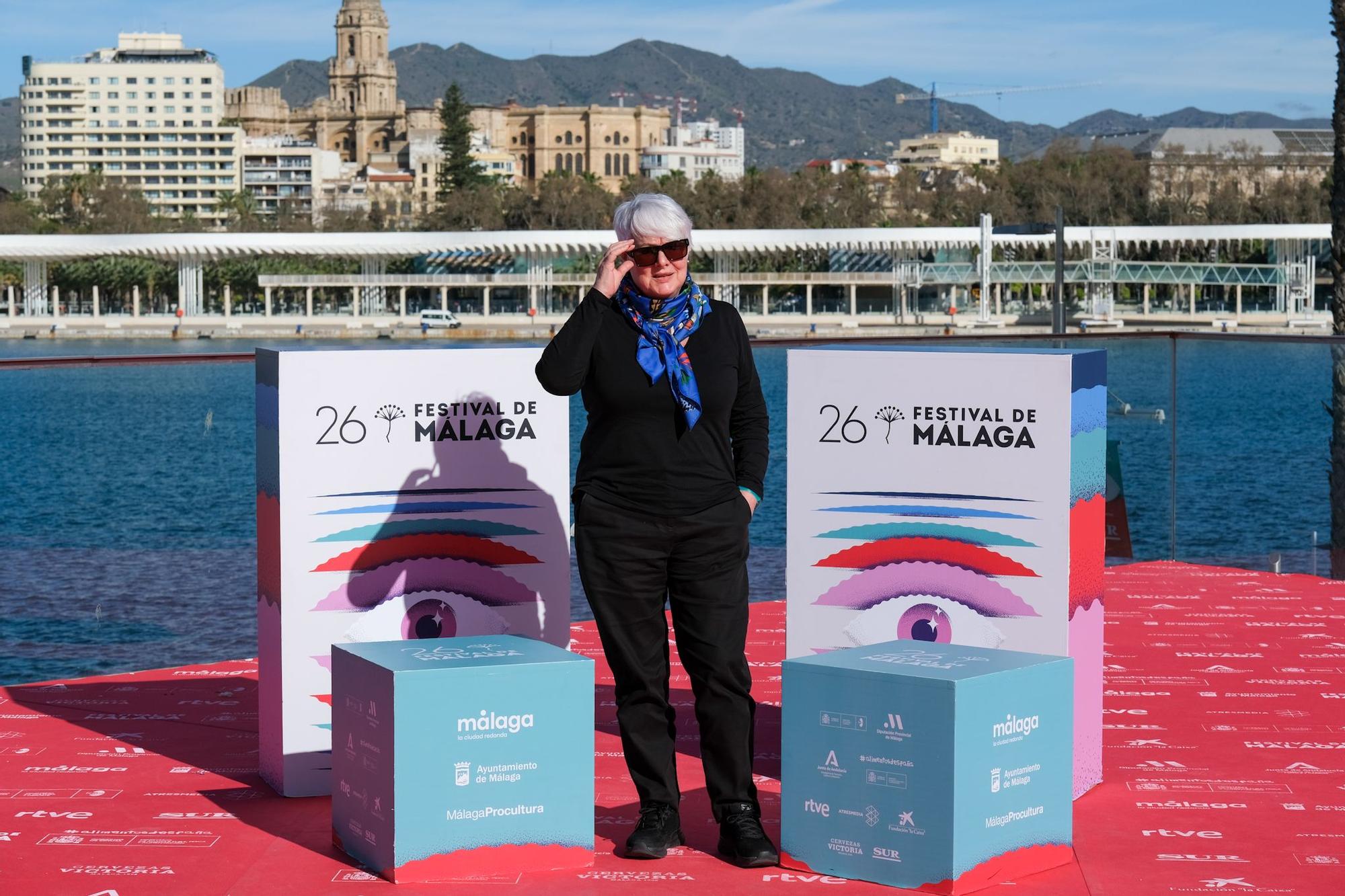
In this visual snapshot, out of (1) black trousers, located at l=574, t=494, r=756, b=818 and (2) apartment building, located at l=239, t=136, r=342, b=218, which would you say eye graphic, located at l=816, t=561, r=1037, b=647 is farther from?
(2) apartment building, located at l=239, t=136, r=342, b=218

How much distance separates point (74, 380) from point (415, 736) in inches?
202

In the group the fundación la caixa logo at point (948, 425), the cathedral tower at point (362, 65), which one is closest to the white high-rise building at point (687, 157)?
the cathedral tower at point (362, 65)

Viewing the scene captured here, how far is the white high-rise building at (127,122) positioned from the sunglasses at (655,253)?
5970 inches

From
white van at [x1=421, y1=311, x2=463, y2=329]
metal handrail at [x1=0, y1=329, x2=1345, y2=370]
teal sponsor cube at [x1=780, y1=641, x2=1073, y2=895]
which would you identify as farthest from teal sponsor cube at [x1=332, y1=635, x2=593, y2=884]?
white van at [x1=421, y1=311, x2=463, y2=329]

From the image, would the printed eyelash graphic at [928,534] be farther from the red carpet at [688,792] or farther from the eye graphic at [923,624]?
the red carpet at [688,792]

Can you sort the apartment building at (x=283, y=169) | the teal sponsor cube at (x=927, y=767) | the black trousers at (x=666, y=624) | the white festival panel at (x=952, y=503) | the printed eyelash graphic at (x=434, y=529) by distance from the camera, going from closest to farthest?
1. the teal sponsor cube at (x=927, y=767)
2. the black trousers at (x=666, y=624)
3. the white festival panel at (x=952, y=503)
4. the printed eyelash graphic at (x=434, y=529)
5. the apartment building at (x=283, y=169)

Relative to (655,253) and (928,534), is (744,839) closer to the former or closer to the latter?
(928,534)

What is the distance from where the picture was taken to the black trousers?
314 cm

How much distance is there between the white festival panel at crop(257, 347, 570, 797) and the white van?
59642 millimetres

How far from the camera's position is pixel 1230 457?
1573 cm

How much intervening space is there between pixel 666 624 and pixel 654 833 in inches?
15.3

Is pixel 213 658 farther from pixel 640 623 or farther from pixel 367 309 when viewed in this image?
pixel 367 309

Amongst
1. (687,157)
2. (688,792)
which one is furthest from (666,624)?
(687,157)

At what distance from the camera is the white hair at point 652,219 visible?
306cm
